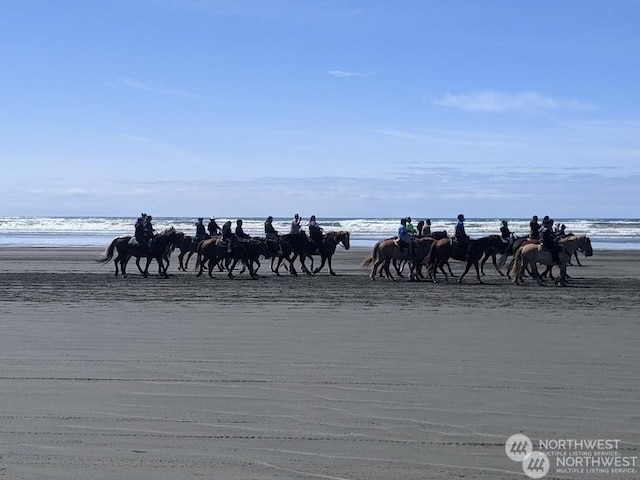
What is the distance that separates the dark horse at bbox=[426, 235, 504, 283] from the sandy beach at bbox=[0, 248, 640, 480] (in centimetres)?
656

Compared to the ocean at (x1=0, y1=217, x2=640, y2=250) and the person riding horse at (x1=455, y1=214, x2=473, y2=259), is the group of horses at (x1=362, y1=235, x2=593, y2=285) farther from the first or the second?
the ocean at (x1=0, y1=217, x2=640, y2=250)

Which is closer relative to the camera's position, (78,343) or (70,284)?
(78,343)

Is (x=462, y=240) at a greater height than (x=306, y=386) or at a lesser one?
greater

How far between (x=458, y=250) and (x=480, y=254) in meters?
0.61

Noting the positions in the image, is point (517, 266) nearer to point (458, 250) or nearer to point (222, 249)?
point (458, 250)

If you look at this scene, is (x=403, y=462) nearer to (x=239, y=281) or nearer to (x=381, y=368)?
(x=381, y=368)

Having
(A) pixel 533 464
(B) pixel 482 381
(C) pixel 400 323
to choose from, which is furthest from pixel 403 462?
(C) pixel 400 323

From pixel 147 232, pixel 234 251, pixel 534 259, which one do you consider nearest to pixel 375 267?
pixel 234 251

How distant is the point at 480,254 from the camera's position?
22719 mm

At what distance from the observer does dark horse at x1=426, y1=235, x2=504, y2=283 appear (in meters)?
22.6

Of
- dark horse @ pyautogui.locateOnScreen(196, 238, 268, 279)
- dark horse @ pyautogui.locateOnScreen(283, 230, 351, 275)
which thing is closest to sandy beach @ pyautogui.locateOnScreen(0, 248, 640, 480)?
dark horse @ pyautogui.locateOnScreen(196, 238, 268, 279)

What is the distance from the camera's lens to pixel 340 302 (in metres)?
16.3

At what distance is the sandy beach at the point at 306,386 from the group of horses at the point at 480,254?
226 inches

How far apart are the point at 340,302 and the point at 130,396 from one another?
29.1 ft
